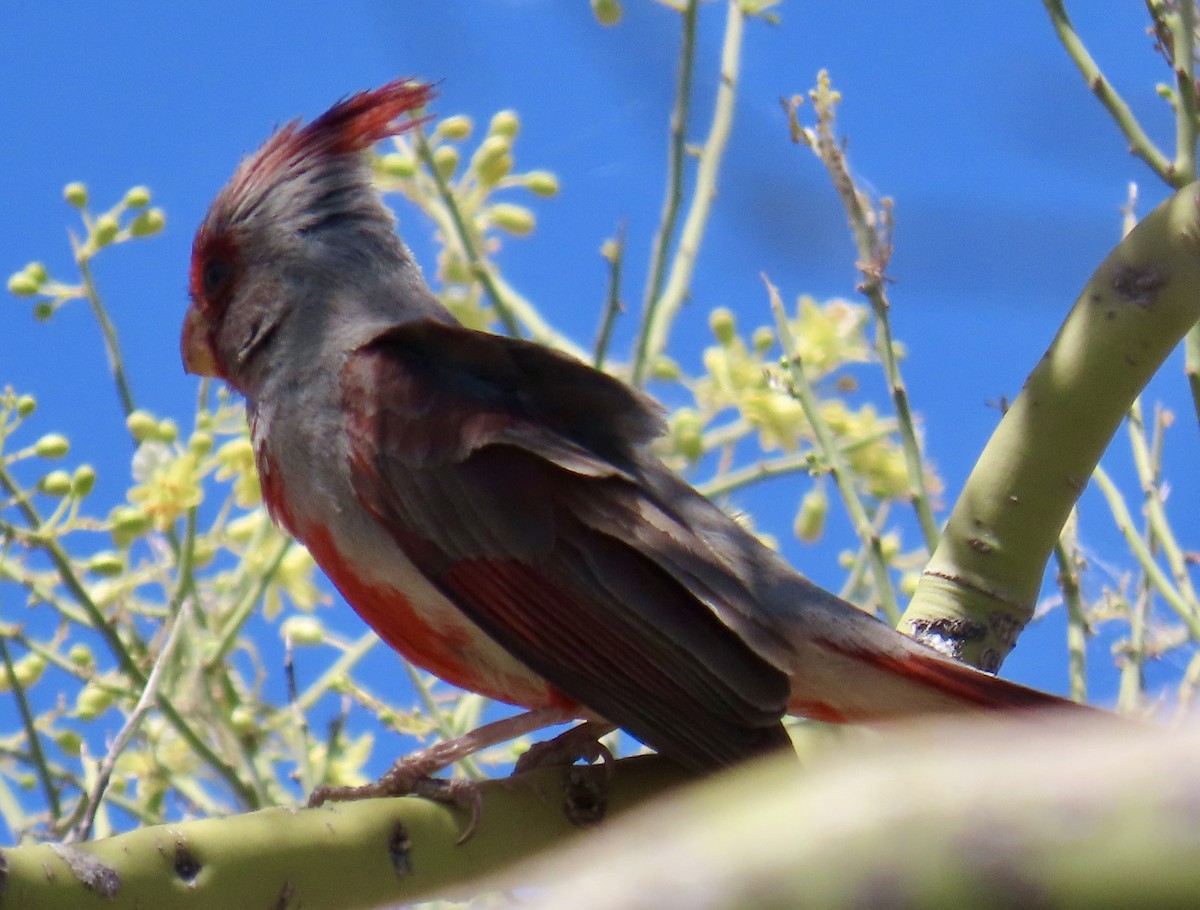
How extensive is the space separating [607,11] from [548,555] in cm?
174

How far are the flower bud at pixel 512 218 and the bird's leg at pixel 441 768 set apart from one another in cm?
178

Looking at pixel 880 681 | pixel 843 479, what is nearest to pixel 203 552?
pixel 843 479

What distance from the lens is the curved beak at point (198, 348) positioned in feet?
12.8

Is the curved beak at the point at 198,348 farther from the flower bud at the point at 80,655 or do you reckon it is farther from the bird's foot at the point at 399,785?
the bird's foot at the point at 399,785

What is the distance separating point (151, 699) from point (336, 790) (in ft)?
1.52

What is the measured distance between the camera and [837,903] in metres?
0.63

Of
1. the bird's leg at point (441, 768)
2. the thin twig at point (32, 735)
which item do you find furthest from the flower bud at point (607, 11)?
the thin twig at point (32, 735)

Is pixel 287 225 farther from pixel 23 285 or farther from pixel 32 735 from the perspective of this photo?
pixel 32 735

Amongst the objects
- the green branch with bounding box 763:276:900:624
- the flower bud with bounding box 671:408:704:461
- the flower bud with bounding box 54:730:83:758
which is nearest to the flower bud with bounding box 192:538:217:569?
the flower bud with bounding box 54:730:83:758

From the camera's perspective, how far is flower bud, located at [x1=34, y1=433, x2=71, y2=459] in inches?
142

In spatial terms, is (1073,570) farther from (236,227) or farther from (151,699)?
(236,227)

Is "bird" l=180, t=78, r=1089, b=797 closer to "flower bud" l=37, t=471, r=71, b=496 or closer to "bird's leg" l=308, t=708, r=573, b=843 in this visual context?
"bird's leg" l=308, t=708, r=573, b=843

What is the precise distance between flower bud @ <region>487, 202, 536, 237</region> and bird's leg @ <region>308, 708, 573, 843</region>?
178 cm

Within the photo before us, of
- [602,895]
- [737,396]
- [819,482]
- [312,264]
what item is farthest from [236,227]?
[602,895]
